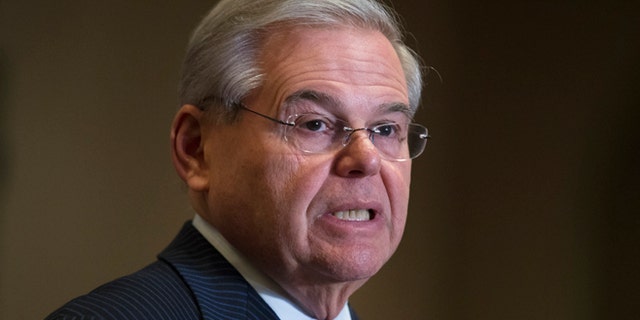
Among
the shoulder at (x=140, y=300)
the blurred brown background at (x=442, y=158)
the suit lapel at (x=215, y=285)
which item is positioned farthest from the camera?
the blurred brown background at (x=442, y=158)

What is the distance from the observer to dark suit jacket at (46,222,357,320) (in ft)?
3.18

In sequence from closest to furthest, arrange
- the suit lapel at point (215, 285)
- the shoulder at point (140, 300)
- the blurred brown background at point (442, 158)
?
the shoulder at point (140, 300)
the suit lapel at point (215, 285)
the blurred brown background at point (442, 158)

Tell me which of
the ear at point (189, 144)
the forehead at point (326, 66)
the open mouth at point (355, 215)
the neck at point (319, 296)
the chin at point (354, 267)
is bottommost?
the neck at point (319, 296)

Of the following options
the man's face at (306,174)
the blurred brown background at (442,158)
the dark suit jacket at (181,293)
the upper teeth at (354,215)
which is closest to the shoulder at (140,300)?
the dark suit jacket at (181,293)

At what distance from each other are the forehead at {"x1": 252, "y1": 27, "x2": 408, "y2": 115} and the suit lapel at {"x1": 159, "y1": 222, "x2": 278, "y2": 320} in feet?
0.82

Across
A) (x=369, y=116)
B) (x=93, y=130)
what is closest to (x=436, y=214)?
(x=93, y=130)

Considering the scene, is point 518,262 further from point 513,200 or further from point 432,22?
point 432,22

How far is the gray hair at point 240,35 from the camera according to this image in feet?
3.69

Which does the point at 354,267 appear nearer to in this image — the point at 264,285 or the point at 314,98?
the point at 264,285

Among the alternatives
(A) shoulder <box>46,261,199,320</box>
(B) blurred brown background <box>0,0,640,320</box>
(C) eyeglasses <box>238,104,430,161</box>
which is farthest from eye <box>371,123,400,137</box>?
(B) blurred brown background <box>0,0,640,320</box>

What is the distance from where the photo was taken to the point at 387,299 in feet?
7.95

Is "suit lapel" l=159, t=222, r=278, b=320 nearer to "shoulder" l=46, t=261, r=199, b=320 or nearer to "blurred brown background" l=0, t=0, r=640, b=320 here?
"shoulder" l=46, t=261, r=199, b=320

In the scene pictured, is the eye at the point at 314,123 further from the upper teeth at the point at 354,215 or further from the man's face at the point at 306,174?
the upper teeth at the point at 354,215

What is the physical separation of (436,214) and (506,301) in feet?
1.09
